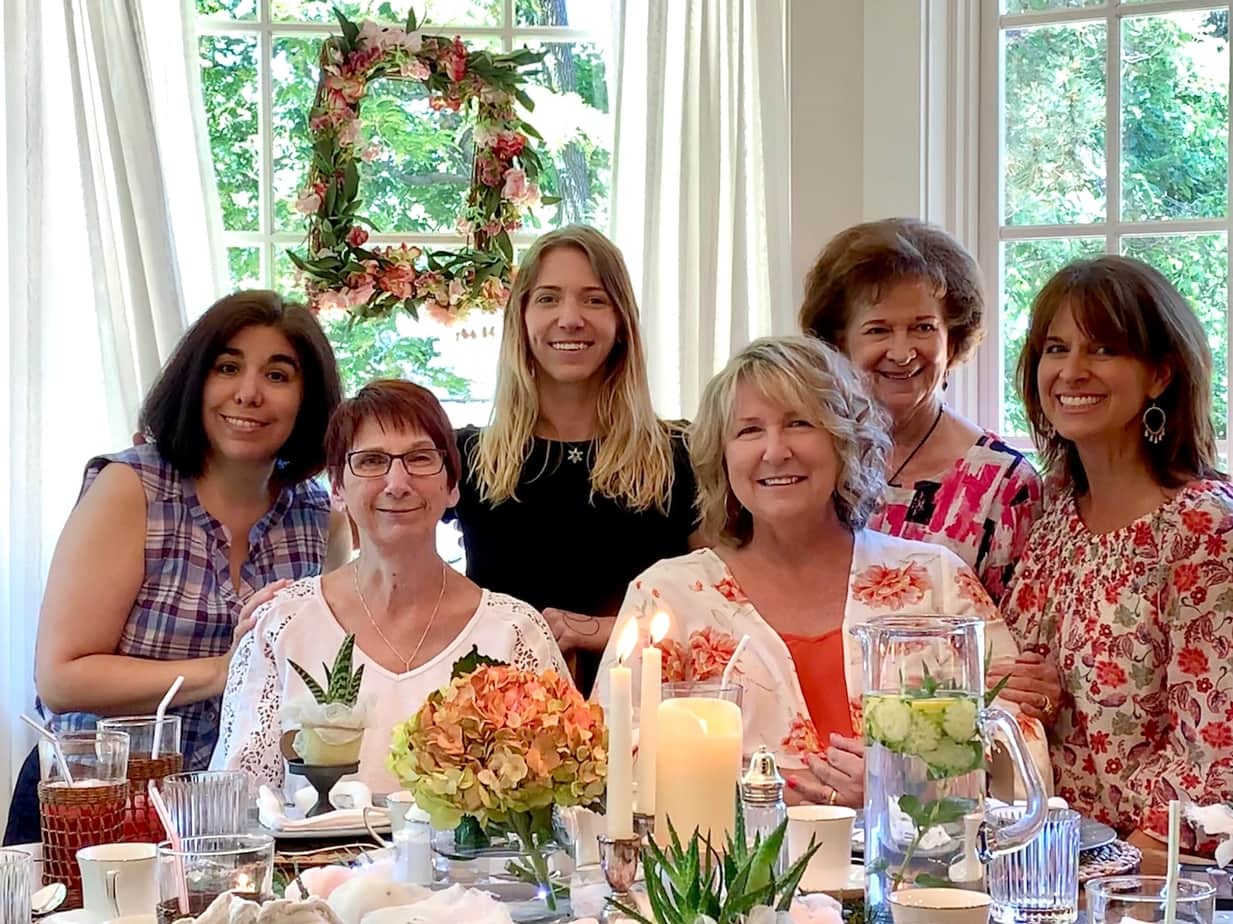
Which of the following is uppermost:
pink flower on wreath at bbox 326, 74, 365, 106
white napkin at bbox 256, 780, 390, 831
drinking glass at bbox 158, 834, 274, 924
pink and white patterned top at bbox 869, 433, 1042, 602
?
pink flower on wreath at bbox 326, 74, 365, 106

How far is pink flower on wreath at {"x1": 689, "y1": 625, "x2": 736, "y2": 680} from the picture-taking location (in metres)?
2.29

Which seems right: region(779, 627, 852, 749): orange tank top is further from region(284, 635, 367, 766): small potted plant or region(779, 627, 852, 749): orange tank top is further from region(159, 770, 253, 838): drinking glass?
region(159, 770, 253, 838): drinking glass

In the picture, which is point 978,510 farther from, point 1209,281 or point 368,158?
point 368,158

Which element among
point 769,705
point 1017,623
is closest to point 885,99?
point 1017,623

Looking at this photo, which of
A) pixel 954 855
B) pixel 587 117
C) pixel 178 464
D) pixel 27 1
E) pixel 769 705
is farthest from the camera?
pixel 587 117

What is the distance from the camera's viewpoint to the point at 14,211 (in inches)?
136

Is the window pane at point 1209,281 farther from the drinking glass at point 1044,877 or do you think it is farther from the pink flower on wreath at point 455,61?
the drinking glass at point 1044,877

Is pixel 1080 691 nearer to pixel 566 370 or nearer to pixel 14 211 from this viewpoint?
pixel 566 370

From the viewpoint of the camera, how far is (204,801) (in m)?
1.58

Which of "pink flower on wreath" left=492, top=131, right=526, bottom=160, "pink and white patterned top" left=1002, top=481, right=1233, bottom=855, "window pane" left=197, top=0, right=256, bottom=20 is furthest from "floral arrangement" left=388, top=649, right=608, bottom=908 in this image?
"window pane" left=197, top=0, right=256, bottom=20

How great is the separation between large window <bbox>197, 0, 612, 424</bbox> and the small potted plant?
82.8 inches

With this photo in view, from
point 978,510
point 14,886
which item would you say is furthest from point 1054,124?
point 14,886

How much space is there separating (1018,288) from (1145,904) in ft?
8.58

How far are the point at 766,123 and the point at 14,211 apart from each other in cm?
179
